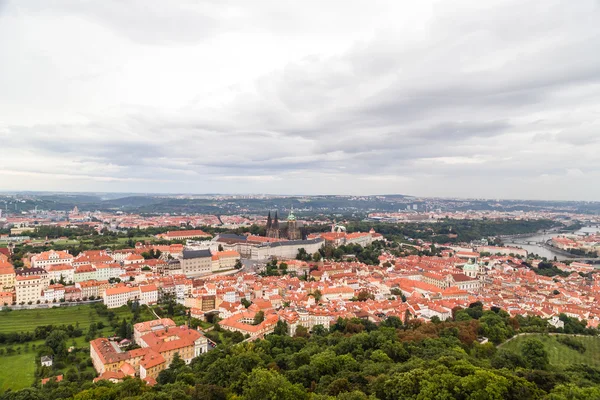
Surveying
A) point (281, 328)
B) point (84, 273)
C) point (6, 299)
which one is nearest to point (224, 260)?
point (84, 273)

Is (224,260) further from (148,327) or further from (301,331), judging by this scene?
(301,331)

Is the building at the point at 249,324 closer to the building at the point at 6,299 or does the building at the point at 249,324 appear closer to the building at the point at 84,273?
the building at the point at 6,299

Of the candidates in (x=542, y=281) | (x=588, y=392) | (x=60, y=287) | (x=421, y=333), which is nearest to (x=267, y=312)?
(x=421, y=333)

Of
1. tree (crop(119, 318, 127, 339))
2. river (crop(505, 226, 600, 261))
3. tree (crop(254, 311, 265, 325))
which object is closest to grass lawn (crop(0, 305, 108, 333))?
tree (crop(119, 318, 127, 339))

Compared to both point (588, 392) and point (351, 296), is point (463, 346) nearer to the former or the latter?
point (588, 392)

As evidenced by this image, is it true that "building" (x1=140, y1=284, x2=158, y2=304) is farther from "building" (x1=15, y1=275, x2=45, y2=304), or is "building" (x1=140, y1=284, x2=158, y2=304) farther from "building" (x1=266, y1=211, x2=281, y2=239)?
"building" (x1=266, y1=211, x2=281, y2=239)

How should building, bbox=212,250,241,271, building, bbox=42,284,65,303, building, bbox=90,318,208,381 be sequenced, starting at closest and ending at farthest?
building, bbox=90,318,208,381 < building, bbox=42,284,65,303 < building, bbox=212,250,241,271
